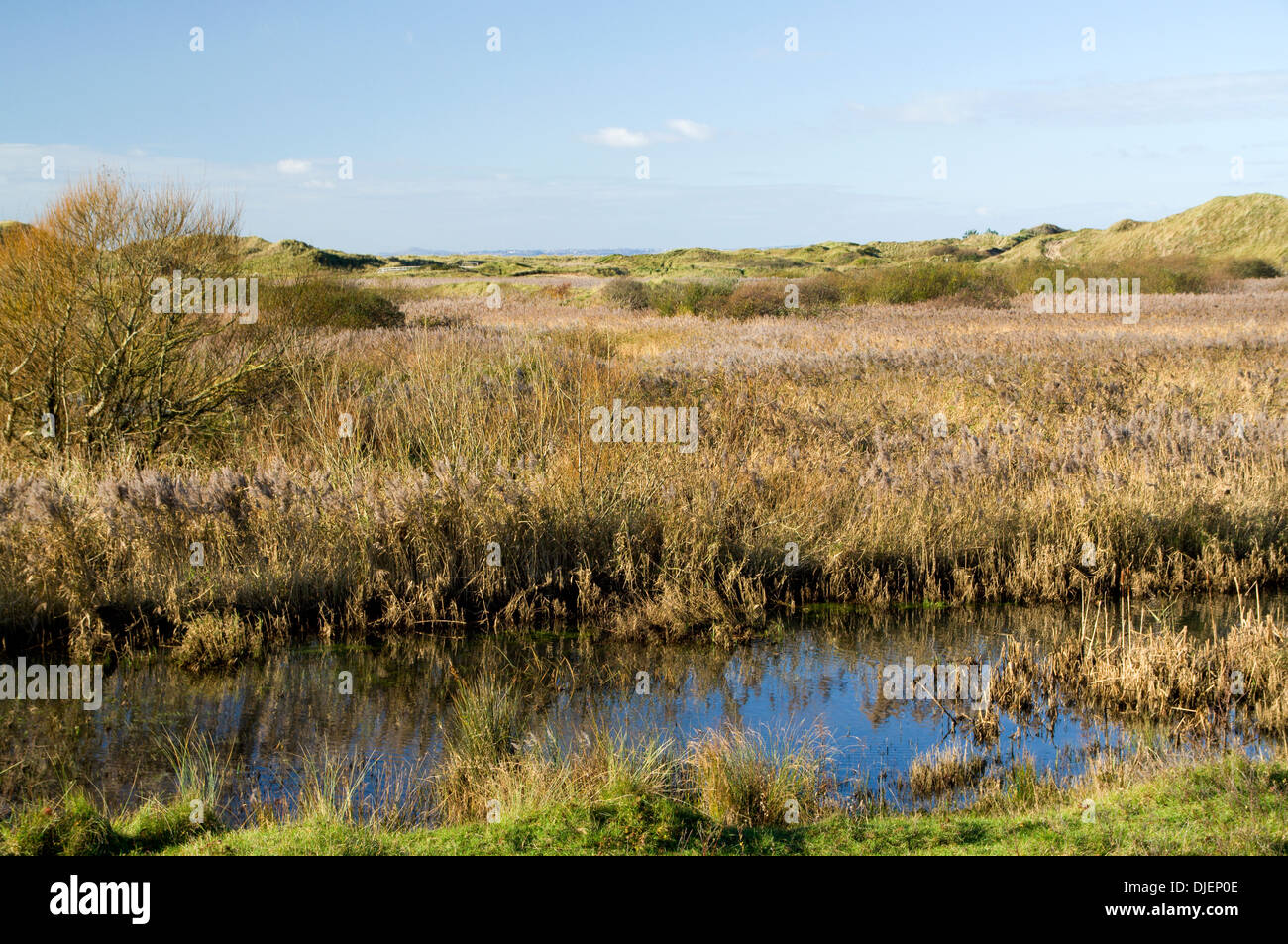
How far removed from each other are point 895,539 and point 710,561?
1.90 m

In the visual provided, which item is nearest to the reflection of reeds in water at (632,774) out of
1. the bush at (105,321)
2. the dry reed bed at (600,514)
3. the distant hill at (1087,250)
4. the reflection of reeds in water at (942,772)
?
the reflection of reeds in water at (942,772)

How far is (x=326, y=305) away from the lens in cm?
2191

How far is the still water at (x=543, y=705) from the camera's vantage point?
567cm

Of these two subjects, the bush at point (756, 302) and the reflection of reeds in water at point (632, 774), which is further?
the bush at point (756, 302)

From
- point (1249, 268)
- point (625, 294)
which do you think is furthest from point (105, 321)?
point (1249, 268)

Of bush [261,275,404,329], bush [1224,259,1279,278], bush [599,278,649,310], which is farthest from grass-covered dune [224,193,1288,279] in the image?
bush [261,275,404,329]

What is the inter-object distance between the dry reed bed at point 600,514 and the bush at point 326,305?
354 cm

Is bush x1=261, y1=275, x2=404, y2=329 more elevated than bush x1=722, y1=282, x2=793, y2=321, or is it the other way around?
bush x1=722, y1=282, x2=793, y2=321

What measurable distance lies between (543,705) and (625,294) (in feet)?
100

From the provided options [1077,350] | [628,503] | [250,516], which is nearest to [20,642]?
[250,516]

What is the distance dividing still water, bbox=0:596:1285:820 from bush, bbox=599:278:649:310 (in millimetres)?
27043

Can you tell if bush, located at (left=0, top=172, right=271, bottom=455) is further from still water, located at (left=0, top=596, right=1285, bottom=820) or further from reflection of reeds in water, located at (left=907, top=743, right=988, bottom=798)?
reflection of reeds in water, located at (left=907, top=743, right=988, bottom=798)

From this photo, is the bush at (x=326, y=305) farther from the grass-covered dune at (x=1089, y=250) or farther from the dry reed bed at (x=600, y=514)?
the grass-covered dune at (x=1089, y=250)

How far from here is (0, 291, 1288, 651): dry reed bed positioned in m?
8.14
